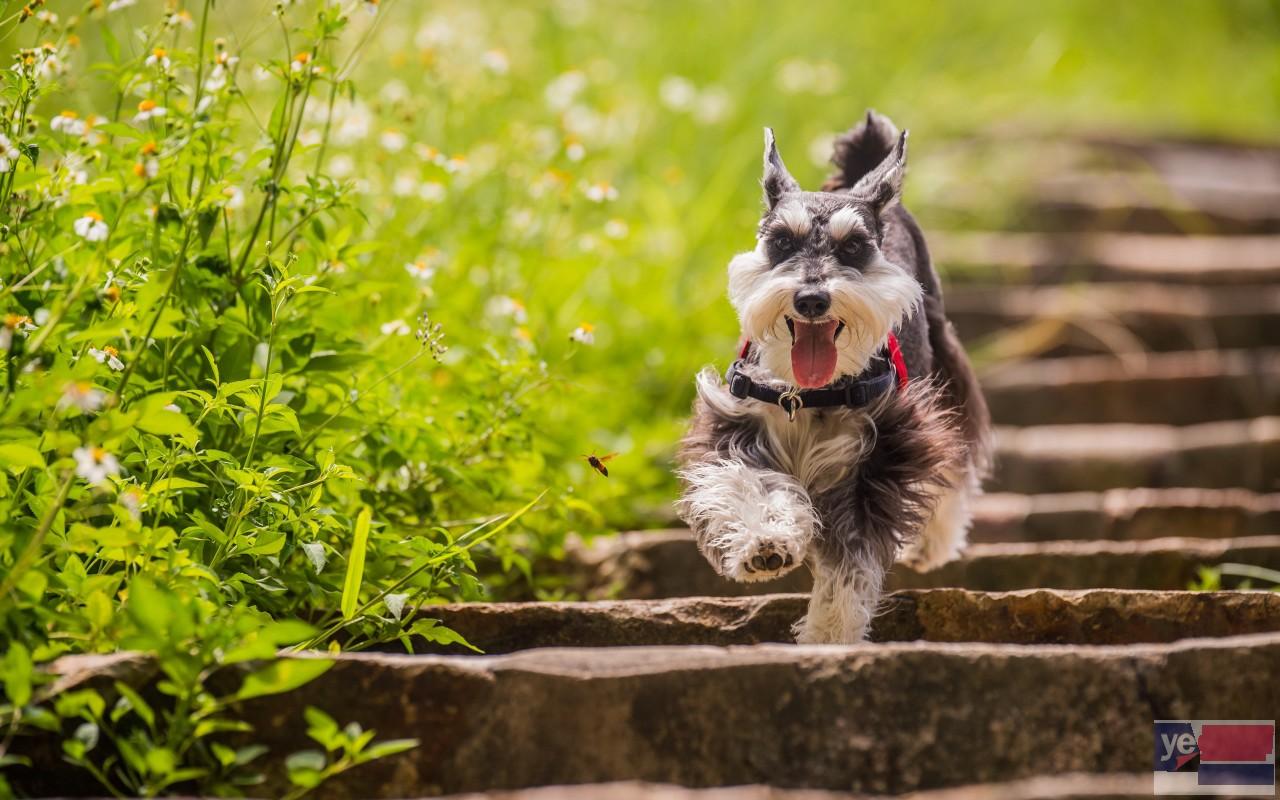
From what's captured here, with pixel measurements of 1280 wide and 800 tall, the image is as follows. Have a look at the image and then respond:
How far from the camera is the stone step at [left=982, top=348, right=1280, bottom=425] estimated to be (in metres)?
5.16

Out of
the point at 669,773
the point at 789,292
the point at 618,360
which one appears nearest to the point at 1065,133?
the point at 618,360

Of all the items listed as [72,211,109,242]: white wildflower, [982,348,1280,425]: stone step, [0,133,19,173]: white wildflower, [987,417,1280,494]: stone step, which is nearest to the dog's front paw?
[72,211,109,242]: white wildflower

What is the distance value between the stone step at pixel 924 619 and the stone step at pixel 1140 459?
2.05 meters

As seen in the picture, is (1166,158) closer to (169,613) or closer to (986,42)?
(986,42)

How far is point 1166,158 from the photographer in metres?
8.68

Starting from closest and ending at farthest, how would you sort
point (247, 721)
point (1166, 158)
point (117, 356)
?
point (247, 721)
point (117, 356)
point (1166, 158)

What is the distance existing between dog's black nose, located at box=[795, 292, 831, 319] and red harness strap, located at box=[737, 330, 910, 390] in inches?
12.5

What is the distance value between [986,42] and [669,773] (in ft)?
27.9

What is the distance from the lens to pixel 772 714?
2.09m

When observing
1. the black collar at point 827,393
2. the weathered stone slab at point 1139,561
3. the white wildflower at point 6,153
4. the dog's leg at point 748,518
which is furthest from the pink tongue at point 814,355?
the white wildflower at point 6,153

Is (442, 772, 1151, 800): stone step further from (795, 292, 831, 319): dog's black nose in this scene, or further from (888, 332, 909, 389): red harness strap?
(888, 332, 909, 389): red harness strap

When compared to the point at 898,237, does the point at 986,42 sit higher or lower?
higher

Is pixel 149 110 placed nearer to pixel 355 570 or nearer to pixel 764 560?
pixel 355 570

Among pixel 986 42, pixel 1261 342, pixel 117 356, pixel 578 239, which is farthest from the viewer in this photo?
pixel 986 42
